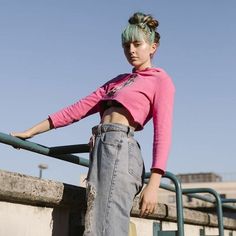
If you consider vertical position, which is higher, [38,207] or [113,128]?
[113,128]

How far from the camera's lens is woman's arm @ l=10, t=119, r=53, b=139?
1798 mm

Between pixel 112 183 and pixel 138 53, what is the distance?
2.25 ft

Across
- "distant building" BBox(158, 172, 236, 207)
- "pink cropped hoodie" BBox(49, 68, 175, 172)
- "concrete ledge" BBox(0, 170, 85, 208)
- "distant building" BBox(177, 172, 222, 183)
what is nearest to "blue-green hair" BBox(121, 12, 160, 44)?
"pink cropped hoodie" BBox(49, 68, 175, 172)

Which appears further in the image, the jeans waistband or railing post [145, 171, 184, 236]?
railing post [145, 171, 184, 236]

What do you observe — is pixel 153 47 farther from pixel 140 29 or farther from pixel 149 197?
pixel 149 197

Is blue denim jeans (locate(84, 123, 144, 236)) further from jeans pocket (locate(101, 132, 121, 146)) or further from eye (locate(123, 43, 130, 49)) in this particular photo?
eye (locate(123, 43, 130, 49))

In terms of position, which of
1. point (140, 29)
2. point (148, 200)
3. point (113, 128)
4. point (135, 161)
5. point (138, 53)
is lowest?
point (148, 200)

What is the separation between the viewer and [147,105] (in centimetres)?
184

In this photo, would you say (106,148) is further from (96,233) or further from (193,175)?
(193,175)

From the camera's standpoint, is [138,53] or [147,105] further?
[138,53]

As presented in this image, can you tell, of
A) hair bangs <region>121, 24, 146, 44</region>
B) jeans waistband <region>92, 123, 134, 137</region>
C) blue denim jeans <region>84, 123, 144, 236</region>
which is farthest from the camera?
hair bangs <region>121, 24, 146, 44</region>

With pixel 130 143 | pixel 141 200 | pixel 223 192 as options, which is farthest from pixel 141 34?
pixel 223 192

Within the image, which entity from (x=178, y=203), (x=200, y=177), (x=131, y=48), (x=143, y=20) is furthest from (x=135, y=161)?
(x=200, y=177)

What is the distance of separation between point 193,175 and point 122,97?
55.4 m
